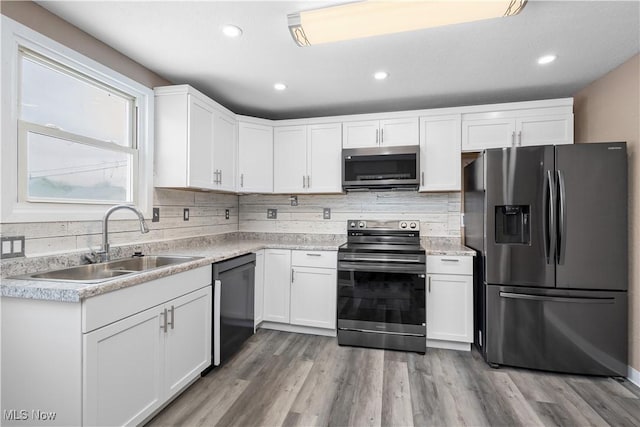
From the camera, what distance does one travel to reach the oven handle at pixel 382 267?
8.68ft

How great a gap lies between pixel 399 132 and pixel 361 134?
38 centimetres

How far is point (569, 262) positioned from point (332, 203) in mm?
2170

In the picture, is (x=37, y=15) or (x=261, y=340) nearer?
(x=37, y=15)

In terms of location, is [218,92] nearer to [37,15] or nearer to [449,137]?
[37,15]

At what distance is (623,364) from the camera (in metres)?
2.18

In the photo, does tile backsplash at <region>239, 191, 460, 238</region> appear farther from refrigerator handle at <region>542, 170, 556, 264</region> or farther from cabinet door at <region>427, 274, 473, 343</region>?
refrigerator handle at <region>542, 170, 556, 264</region>

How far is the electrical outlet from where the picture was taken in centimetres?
151

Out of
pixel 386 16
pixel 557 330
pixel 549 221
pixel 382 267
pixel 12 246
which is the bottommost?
pixel 557 330

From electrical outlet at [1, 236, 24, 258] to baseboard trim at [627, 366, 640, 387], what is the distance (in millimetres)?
3895

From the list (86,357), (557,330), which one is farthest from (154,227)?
(557,330)

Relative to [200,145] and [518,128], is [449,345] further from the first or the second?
[200,145]

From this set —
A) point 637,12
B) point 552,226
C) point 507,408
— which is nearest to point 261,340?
point 507,408

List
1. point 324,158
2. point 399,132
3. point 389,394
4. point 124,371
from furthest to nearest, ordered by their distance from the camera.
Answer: point 324,158 → point 399,132 → point 389,394 → point 124,371

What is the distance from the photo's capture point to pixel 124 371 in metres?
1.50
